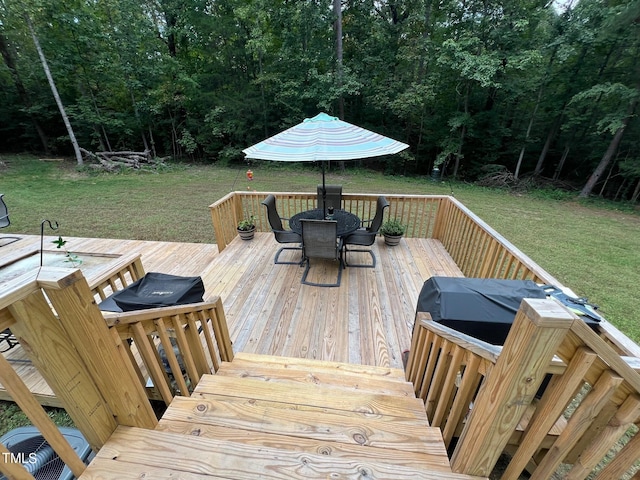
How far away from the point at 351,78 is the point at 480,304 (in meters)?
11.7

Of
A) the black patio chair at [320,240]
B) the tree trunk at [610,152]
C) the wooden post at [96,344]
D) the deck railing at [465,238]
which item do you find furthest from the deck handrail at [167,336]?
the tree trunk at [610,152]

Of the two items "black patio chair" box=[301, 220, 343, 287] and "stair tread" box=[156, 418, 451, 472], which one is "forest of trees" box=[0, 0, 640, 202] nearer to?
"black patio chair" box=[301, 220, 343, 287]

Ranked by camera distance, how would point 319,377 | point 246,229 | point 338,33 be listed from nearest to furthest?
point 319,377
point 246,229
point 338,33

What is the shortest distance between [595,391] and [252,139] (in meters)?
14.7

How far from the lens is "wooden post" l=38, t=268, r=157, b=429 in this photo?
80 cm

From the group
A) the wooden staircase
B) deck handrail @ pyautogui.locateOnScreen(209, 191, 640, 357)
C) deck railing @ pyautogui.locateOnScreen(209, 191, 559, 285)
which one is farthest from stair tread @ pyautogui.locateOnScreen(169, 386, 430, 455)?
deck railing @ pyautogui.locateOnScreen(209, 191, 559, 285)

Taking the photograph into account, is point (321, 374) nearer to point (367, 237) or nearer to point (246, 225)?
point (367, 237)

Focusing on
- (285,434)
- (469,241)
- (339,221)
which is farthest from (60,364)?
(469,241)

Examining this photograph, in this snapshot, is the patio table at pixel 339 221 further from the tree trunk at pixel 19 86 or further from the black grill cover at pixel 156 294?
the tree trunk at pixel 19 86

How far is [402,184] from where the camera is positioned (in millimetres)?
10406

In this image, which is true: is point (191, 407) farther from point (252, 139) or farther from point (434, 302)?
point (252, 139)

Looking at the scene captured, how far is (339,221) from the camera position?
4004mm

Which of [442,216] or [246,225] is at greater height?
[442,216]

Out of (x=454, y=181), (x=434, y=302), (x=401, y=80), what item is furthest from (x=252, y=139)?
(x=434, y=302)
